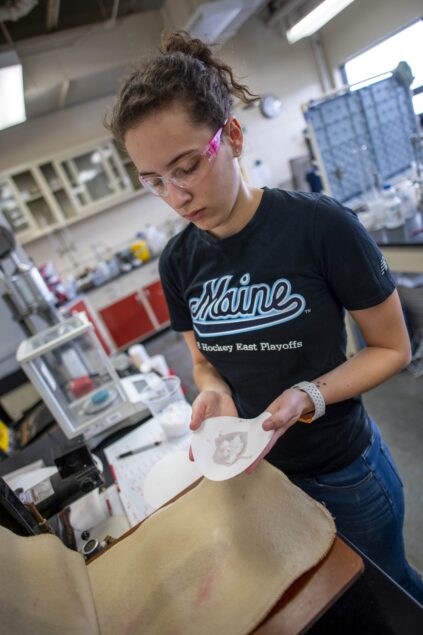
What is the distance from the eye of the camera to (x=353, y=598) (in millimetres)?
579

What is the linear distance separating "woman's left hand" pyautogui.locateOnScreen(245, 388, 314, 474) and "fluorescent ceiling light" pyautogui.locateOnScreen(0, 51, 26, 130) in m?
2.96

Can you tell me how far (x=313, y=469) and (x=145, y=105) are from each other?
867mm

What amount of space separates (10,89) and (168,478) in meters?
3.10

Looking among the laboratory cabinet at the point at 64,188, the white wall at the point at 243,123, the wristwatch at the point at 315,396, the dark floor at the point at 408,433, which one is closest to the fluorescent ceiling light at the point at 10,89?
the laboratory cabinet at the point at 64,188

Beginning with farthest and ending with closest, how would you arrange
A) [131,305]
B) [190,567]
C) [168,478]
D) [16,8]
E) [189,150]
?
[131,305] → [16,8] → [168,478] → [189,150] → [190,567]

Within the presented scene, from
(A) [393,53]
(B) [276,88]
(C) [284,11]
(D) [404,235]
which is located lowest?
(D) [404,235]

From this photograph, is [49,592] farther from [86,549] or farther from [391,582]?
[391,582]

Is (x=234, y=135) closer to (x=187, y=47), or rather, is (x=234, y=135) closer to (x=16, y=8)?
(x=187, y=47)

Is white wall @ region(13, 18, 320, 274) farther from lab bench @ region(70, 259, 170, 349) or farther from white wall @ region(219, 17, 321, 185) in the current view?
lab bench @ region(70, 259, 170, 349)

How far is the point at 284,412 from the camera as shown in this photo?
2.19ft

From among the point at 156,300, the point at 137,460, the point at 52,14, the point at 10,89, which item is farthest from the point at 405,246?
the point at 52,14

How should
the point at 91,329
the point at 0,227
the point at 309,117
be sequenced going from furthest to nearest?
the point at 309,117 → the point at 0,227 → the point at 91,329

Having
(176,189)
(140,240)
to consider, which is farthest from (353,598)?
(140,240)

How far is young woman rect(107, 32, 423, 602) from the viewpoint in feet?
2.27
